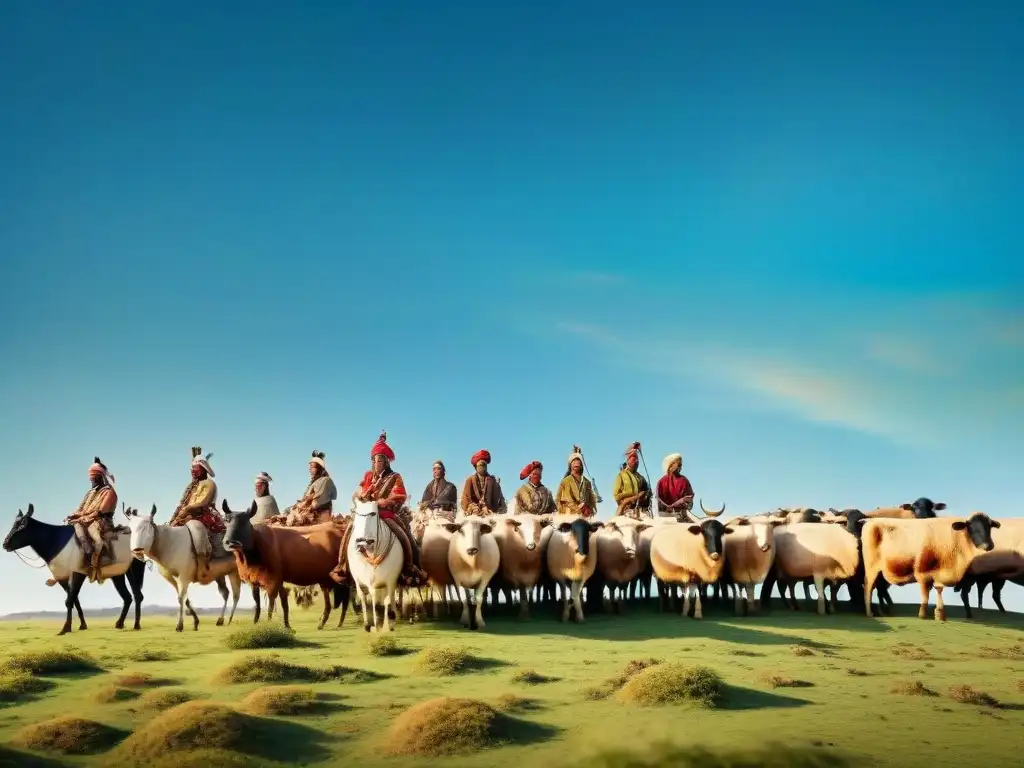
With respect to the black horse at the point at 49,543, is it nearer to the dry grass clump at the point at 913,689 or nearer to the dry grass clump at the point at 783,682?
the dry grass clump at the point at 783,682

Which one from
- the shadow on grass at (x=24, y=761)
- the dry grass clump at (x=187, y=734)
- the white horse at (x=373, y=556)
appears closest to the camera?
the shadow on grass at (x=24, y=761)

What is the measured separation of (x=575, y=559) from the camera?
63.2ft

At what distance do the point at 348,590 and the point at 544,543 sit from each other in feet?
14.0

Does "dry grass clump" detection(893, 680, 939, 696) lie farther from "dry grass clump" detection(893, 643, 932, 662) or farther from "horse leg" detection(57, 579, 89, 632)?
"horse leg" detection(57, 579, 89, 632)

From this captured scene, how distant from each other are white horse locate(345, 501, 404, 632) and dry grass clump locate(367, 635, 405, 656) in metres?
1.99

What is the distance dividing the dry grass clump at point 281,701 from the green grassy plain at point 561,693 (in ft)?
0.07

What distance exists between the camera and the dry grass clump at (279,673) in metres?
12.5

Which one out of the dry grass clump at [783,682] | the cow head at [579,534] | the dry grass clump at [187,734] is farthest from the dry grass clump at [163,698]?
the cow head at [579,534]

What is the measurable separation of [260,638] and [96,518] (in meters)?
6.12

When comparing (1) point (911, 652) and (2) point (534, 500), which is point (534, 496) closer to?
(2) point (534, 500)

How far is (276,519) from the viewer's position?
23000mm

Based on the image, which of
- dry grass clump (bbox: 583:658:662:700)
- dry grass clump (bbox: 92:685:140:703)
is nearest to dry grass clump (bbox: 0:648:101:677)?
dry grass clump (bbox: 92:685:140:703)

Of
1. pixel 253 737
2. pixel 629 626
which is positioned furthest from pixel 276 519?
pixel 253 737

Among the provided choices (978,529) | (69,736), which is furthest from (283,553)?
(978,529)
